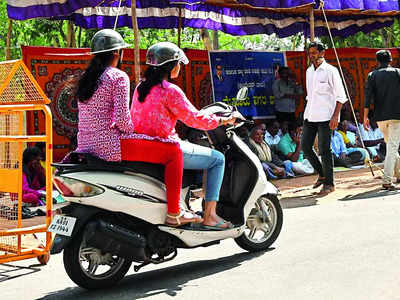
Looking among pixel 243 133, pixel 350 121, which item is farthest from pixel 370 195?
pixel 350 121

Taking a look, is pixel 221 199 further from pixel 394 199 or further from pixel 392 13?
pixel 392 13

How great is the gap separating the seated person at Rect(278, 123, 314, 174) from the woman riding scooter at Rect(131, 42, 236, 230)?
24.1ft

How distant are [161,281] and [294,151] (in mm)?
8258

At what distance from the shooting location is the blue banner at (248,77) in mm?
13664

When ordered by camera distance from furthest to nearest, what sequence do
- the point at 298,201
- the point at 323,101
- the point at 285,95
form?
the point at 285,95, the point at 323,101, the point at 298,201

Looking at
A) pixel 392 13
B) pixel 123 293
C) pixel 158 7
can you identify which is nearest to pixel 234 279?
pixel 123 293

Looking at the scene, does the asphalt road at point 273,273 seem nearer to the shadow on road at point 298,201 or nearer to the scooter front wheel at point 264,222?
the scooter front wheel at point 264,222

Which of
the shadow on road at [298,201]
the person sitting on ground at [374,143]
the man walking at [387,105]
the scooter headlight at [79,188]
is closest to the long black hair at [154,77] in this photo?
the scooter headlight at [79,188]

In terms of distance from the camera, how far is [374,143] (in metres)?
15.1

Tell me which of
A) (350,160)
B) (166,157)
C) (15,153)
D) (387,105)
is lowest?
(350,160)

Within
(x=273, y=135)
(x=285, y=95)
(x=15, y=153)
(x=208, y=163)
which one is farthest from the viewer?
(x=285, y=95)

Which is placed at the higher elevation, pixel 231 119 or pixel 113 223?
pixel 231 119

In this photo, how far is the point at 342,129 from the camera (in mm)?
14766

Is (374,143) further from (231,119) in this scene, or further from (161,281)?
(161,281)
